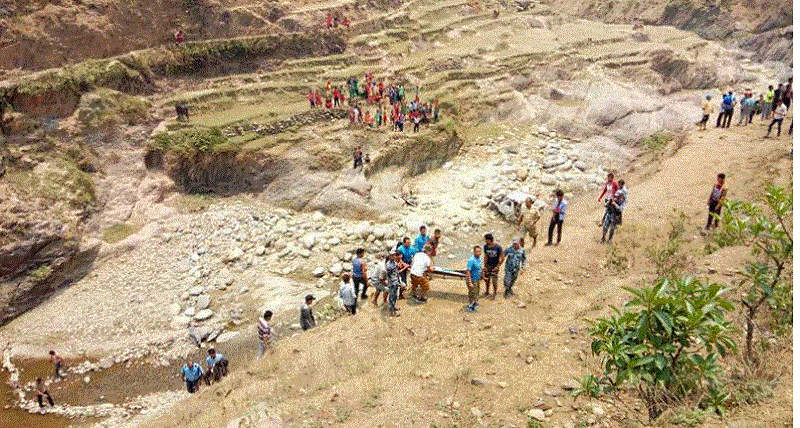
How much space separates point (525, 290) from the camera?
11109 mm

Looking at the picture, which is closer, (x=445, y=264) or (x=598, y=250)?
(x=598, y=250)

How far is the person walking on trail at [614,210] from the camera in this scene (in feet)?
40.7

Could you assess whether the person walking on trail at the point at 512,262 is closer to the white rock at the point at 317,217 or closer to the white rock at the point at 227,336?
the white rock at the point at 227,336

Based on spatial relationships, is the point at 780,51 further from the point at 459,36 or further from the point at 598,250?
the point at 598,250

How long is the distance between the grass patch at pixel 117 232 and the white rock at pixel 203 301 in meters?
4.34

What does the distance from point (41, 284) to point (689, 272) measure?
16589 millimetres

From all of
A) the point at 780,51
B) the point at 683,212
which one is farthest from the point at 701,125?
the point at 780,51

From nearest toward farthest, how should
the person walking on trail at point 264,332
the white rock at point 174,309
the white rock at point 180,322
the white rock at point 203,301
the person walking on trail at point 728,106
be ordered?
the person walking on trail at point 264,332
the white rock at point 180,322
the white rock at point 174,309
the white rock at point 203,301
the person walking on trail at point 728,106

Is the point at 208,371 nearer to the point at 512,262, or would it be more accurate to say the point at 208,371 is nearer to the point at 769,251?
the point at 512,262

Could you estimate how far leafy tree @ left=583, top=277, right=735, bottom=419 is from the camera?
478cm

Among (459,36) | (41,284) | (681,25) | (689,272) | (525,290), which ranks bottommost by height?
(41,284)

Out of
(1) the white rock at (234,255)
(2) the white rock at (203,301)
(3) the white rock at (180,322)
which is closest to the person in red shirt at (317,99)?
Result: (1) the white rock at (234,255)

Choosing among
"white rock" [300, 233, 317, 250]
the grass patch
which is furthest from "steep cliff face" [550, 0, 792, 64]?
the grass patch

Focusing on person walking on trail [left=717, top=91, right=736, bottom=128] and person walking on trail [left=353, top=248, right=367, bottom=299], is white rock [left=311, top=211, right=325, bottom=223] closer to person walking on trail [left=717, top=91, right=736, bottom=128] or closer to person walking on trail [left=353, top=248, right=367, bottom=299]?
person walking on trail [left=353, top=248, right=367, bottom=299]
